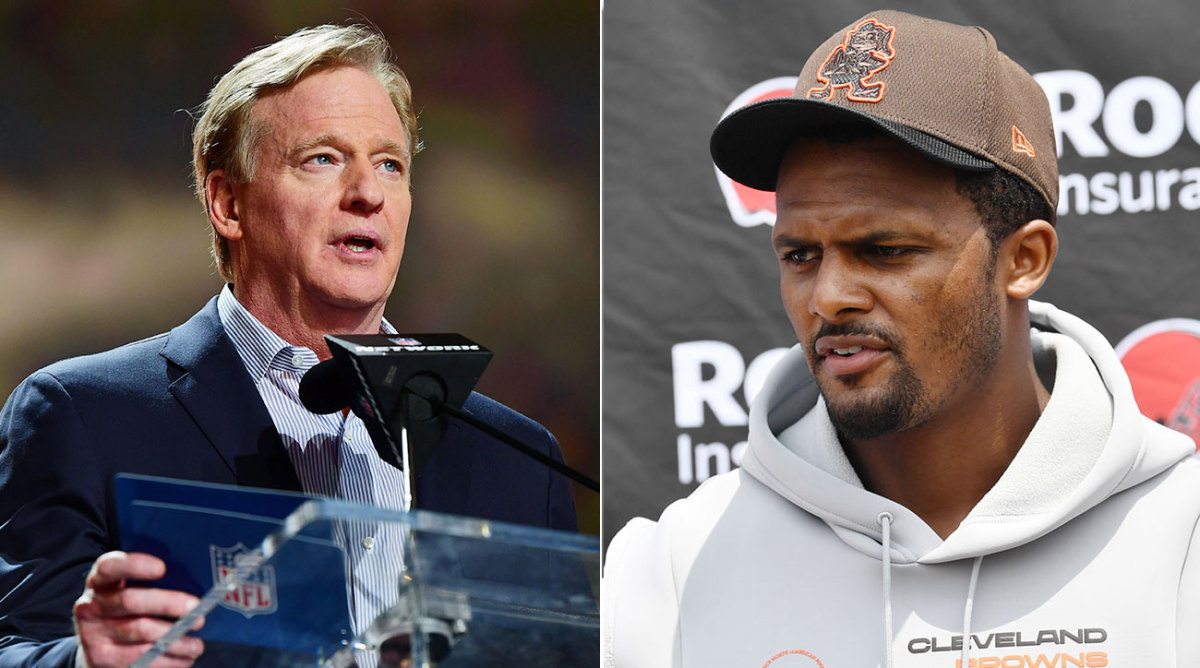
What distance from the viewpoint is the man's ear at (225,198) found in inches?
85.7

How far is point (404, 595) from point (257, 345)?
1.05 metres

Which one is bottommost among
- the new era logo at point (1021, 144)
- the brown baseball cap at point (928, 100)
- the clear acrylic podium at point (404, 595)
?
the clear acrylic podium at point (404, 595)

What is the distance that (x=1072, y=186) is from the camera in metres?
2.21

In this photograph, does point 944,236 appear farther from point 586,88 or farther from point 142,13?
point 142,13

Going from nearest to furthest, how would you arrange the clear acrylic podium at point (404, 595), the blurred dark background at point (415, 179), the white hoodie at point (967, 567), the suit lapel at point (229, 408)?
the clear acrylic podium at point (404, 595)
the white hoodie at point (967, 567)
the suit lapel at point (229, 408)
the blurred dark background at point (415, 179)

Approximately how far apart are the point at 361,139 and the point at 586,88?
41 centimetres

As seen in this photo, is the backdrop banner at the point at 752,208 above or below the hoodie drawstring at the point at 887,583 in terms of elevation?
above

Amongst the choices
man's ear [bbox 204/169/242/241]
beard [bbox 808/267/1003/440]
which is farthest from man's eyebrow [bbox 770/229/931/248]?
man's ear [bbox 204/169/242/241]

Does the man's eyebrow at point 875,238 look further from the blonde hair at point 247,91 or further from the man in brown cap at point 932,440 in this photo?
the blonde hair at point 247,91

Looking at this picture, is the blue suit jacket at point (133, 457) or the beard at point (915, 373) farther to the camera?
the blue suit jacket at point (133, 457)

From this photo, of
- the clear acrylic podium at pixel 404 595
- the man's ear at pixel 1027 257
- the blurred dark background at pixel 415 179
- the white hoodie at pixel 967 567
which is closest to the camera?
the clear acrylic podium at pixel 404 595

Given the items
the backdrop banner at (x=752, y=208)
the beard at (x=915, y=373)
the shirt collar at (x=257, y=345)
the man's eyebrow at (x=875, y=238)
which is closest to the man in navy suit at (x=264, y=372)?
the shirt collar at (x=257, y=345)

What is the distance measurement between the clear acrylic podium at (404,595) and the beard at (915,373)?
0.58 meters

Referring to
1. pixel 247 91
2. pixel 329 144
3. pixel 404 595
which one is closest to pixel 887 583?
pixel 404 595
